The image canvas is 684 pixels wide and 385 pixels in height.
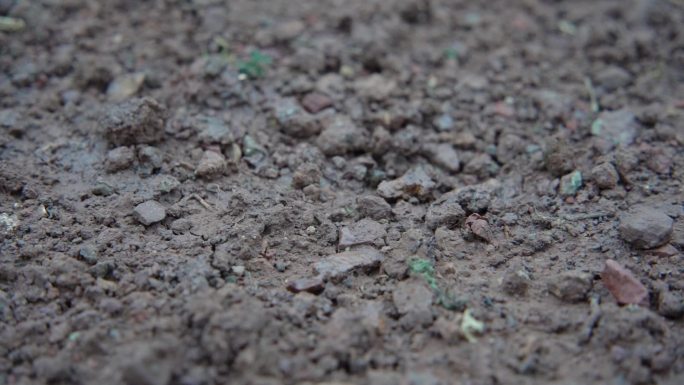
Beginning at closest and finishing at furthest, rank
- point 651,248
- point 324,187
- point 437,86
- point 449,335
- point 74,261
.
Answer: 1. point 449,335
2. point 74,261
3. point 651,248
4. point 324,187
5. point 437,86

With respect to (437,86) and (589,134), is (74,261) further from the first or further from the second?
(589,134)

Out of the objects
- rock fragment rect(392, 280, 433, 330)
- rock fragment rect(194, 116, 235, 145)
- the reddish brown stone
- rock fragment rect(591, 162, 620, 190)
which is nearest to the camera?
rock fragment rect(392, 280, 433, 330)

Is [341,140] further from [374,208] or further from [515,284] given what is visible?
[515,284]

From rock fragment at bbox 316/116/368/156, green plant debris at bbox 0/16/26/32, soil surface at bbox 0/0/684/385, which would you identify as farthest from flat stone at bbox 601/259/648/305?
green plant debris at bbox 0/16/26/32

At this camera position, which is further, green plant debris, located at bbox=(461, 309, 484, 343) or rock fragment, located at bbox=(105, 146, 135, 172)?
rock fragment, located at bbox=(105, 146, 135, 172)

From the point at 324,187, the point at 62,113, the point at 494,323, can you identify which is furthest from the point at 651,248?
the point at 62,113

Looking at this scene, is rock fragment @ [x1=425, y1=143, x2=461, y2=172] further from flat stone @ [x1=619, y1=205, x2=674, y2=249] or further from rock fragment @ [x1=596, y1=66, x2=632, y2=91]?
rock fragment @ [x1=596, y1=66, x2=632, y2=91]
